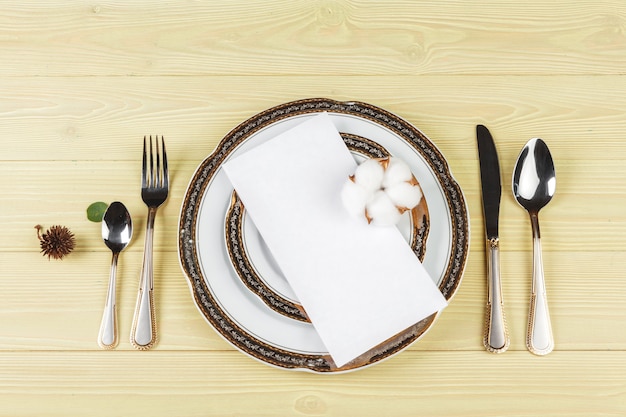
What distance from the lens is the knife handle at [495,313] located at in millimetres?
579

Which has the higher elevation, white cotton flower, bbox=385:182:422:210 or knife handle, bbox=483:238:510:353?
white cotton flower, bbox=385:182:422:210

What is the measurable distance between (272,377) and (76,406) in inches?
9.0

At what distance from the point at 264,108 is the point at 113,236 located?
10.2 inches

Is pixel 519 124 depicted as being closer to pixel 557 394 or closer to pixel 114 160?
pixel 557 394

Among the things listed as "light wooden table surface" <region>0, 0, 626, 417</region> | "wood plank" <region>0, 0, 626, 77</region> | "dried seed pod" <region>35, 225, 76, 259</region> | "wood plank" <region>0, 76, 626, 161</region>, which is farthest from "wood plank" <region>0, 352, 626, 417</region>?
"wood plank" <region>0, 0, 626, 77</region>

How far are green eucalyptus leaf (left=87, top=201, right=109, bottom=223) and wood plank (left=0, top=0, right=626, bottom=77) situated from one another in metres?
0.20

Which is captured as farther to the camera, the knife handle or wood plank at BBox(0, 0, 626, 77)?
wood plank at BBox(0, 0, 626, 77)

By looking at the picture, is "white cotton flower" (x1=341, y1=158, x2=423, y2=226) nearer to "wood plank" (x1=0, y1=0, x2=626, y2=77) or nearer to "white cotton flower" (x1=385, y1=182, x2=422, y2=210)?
"white cotton flower" (x1=385, y1=182, x2=422, y2=210)

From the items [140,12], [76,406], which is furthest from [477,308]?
[140,12]

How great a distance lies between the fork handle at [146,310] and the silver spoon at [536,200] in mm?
449

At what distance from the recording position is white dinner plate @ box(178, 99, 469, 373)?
55 cm

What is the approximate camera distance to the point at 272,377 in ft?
1.91

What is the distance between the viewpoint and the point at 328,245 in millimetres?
562

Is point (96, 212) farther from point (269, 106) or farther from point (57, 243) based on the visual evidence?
point (269, 106)
